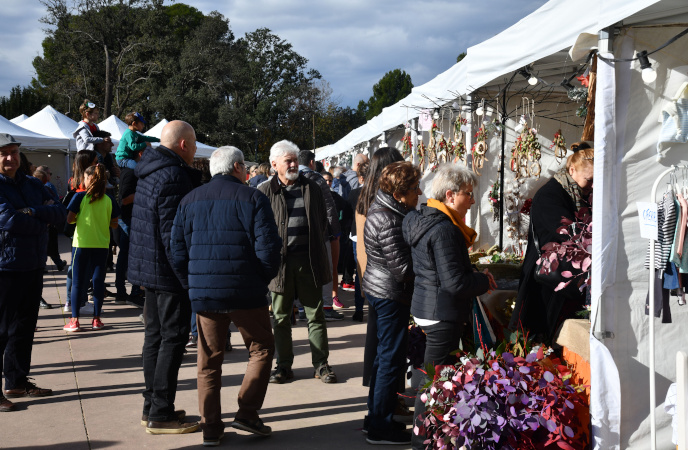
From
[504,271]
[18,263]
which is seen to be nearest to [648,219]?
[504,271]

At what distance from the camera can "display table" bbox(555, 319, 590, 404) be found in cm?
375

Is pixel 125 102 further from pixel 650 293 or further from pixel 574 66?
pixel 650 293

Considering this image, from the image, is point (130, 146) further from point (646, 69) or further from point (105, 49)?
point (105, 49)

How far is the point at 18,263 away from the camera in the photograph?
4691 millimetres

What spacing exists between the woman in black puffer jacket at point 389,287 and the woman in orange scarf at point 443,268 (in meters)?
0.18

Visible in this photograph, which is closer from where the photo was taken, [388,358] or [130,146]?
[388,358]

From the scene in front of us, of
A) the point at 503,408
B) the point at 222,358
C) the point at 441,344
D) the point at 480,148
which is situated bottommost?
the point at 503,408

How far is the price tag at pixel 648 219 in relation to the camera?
3041mm

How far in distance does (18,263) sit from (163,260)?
1326mm

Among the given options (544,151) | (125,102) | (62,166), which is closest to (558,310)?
(544,151)

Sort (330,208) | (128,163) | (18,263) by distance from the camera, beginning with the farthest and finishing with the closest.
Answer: (128,163) → (330,208) → (18,263)

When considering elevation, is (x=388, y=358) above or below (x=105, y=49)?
below

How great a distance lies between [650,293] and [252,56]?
47.0 metres

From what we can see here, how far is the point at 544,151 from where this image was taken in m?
7.70
